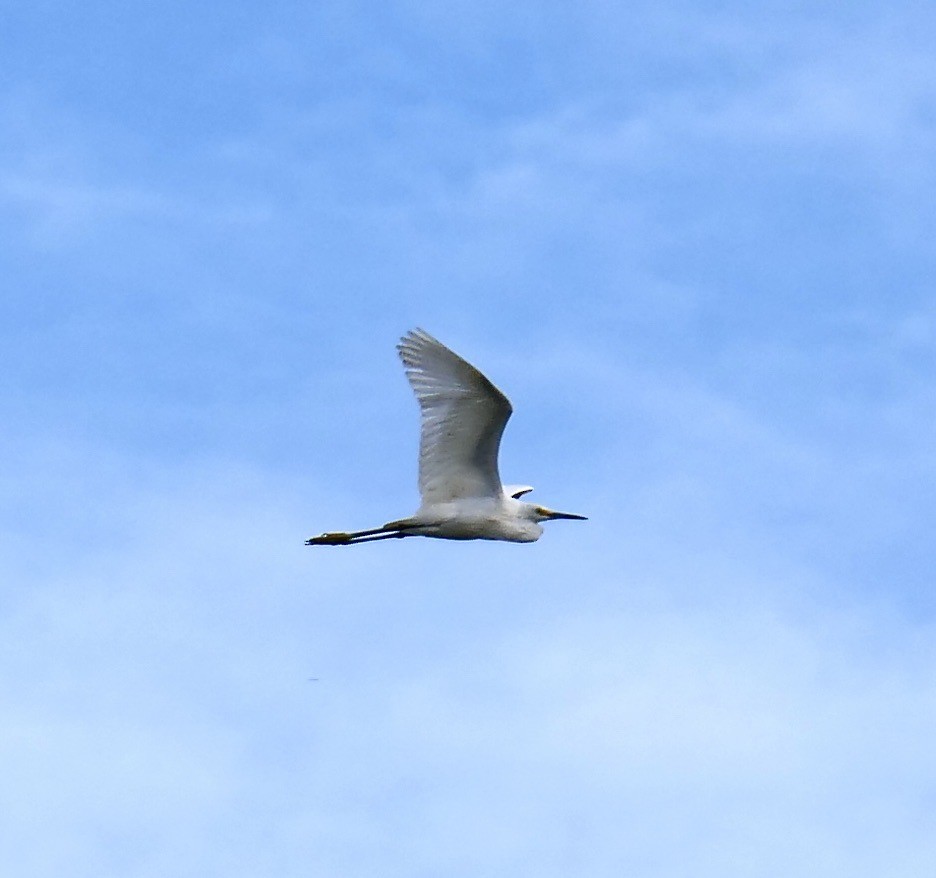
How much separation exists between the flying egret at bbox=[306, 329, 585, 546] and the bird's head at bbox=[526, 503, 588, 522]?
21mm

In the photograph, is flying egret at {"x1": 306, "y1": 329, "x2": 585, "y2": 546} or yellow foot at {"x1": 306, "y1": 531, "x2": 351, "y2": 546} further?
yellow foot at {"x1": 306, "y1": 531, "x2": 351, "y2": 546}

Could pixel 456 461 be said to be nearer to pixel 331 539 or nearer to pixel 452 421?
pixel 452 421

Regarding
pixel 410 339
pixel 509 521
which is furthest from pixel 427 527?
pixel 410 339

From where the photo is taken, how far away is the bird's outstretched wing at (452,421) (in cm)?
2677

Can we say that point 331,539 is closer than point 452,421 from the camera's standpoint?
No

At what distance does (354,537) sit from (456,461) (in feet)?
6.98

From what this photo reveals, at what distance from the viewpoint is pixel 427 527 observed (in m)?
28.5

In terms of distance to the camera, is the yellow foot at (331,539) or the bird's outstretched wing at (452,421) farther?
the yellow foot at (331,539)

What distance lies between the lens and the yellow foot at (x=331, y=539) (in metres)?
29.3

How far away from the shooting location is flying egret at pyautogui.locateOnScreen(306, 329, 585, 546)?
26844 millimetres

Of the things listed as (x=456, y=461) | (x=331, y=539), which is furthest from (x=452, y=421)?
(x=331, y=539)

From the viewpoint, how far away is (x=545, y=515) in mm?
29953

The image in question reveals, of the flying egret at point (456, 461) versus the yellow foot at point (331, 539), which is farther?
the yellow foot at point (331, 539)

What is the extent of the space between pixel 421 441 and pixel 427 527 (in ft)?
4.55
